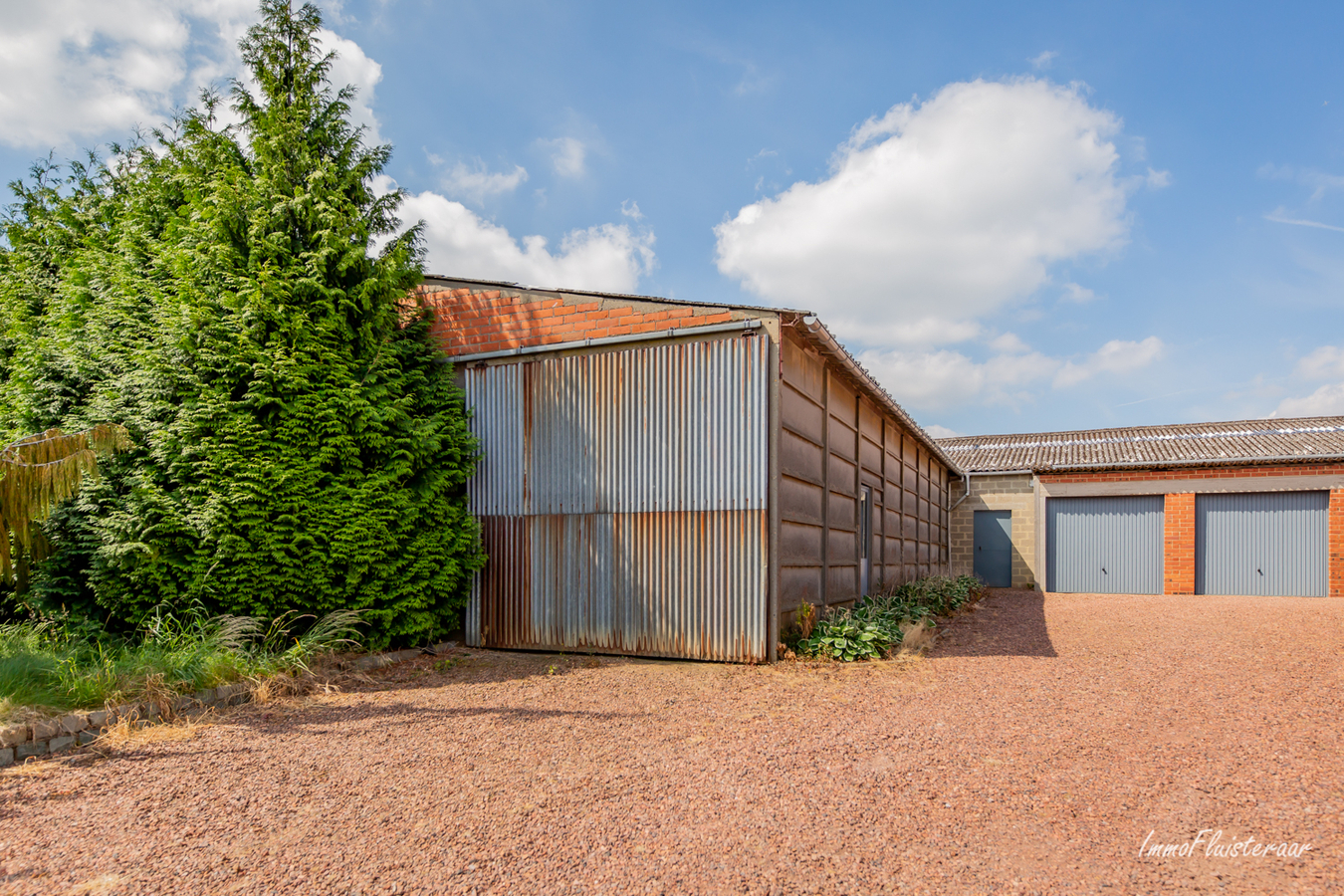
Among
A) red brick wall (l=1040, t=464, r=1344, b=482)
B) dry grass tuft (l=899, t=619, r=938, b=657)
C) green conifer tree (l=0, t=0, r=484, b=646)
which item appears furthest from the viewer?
red brick wall (l=1040, t=464, r=1344, b=482)

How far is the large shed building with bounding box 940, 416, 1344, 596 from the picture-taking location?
15.0 meters

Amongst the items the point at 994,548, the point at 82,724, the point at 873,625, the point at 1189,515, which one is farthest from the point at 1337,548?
the point at 82,724

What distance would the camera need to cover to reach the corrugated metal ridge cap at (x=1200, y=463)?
48.6 feet

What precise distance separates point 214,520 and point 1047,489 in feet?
54.3

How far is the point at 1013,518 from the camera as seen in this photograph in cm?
1808

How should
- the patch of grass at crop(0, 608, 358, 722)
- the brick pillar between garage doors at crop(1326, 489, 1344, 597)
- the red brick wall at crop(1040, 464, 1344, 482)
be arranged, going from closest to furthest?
the patch of grass at crop(0, 608, 358, 722)
the brick pillar between garage doors at crop(1326, 489, 1344, 597)
the red brick wall at crop(1040, 464, 1344, 482)

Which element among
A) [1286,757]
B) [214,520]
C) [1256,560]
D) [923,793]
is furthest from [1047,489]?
[214,520]

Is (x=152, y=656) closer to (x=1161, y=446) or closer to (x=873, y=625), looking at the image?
(x=873, y=625)

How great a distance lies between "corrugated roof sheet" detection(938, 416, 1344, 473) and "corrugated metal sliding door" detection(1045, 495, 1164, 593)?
0.96m

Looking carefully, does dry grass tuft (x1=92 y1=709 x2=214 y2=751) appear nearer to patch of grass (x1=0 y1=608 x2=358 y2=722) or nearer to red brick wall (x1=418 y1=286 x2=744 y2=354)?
patch of grass (x1=0 y1=608 x2=358 y2=722)

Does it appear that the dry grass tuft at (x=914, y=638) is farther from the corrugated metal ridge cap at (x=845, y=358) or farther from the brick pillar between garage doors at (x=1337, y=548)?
the brick pillar between garage doors at (x=1337, y=548)

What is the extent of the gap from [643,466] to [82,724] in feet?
15.5

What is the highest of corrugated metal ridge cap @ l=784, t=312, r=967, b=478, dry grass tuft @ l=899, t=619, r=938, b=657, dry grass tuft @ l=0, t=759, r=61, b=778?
corrugated metal ridge cap @ l=784, t=312, r=967, b=478

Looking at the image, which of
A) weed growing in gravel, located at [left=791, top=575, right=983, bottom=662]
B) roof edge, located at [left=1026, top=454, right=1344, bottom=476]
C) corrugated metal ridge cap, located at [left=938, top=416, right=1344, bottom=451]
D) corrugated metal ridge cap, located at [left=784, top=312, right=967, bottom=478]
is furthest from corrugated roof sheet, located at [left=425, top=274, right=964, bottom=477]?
corrugated metal ridge cap, located at [left=938, top=416, right=1344, bottom=451]
